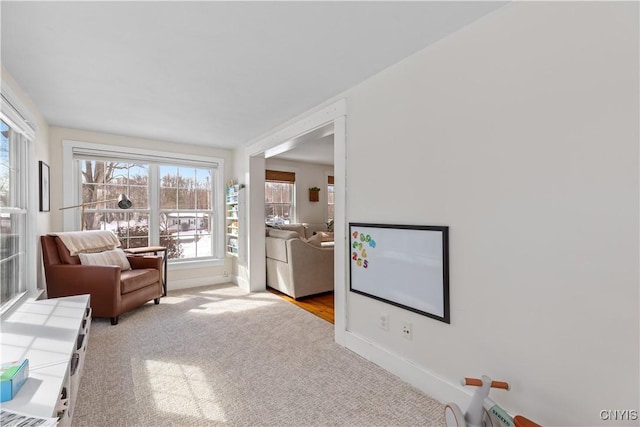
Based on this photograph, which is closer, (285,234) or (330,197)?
(285,234)

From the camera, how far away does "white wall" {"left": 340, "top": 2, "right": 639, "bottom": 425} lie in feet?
3.95

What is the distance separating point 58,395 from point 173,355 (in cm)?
131

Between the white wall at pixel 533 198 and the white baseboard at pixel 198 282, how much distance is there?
11.3 feet

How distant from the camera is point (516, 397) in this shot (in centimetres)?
150

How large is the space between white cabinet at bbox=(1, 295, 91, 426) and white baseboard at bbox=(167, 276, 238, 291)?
1997 mm

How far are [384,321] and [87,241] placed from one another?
10.6 ft

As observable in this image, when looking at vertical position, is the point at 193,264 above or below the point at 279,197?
below

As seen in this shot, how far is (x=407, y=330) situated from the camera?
2045 mm

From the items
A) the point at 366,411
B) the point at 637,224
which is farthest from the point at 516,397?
the point at 637,224

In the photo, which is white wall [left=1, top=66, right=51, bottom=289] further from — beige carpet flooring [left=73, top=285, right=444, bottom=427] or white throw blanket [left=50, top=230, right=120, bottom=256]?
beige carpet flooring [left=73, top=285, right=444, bottom=427]

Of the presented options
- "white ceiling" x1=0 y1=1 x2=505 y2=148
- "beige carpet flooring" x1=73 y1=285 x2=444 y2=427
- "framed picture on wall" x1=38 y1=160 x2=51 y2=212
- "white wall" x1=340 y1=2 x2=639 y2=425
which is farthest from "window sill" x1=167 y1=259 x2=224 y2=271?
"white wall" x1=340 y1=2 x2=639 y2=425

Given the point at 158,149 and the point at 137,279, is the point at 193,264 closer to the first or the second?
the point at 137,279

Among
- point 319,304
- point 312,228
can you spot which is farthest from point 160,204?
point 312,228

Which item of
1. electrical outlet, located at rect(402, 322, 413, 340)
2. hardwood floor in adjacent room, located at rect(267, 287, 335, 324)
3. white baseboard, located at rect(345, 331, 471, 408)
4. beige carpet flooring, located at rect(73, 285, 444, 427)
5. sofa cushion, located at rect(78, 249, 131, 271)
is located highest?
sofa cushion, located at rect(78, 249, 131, 271)
